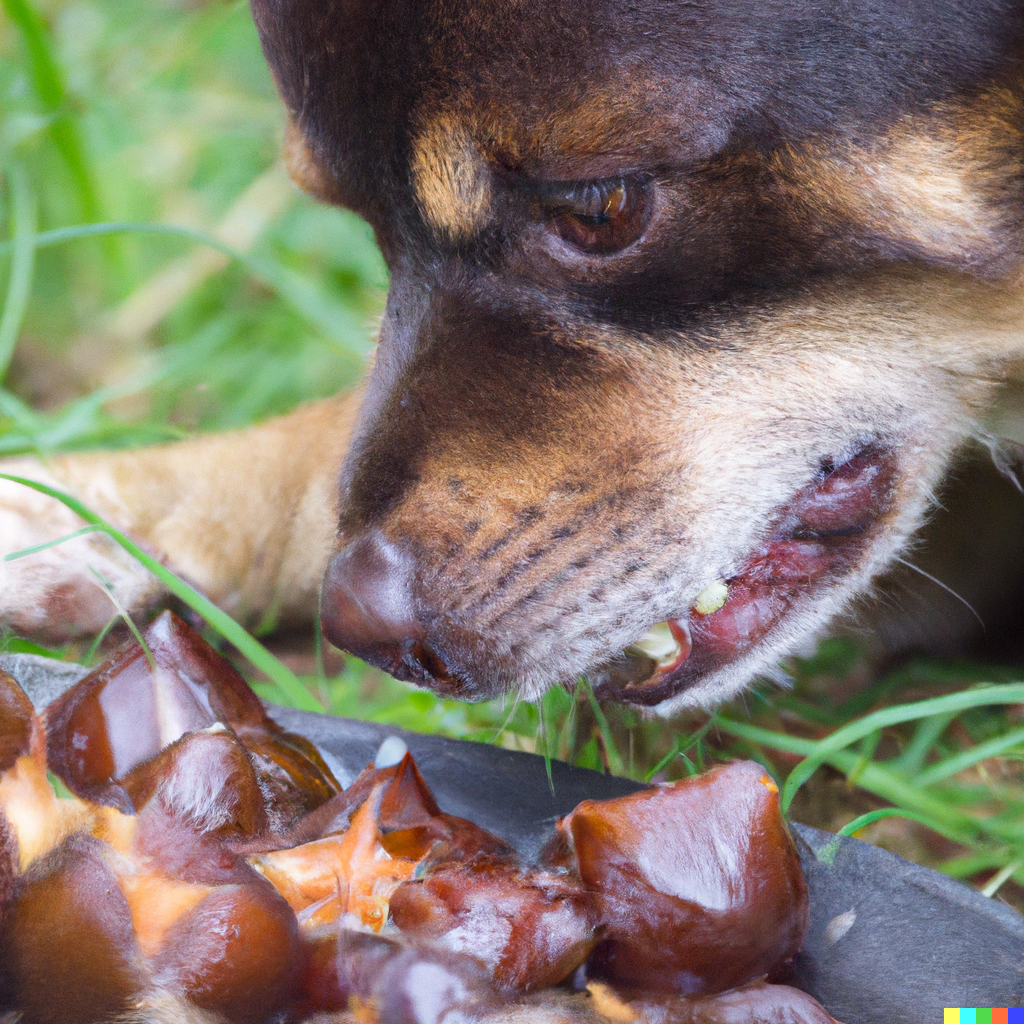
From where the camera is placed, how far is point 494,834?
1.29 metres

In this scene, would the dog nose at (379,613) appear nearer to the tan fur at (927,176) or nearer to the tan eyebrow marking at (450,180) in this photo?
the tan eyebrow marking at (450,180)

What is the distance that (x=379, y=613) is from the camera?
1.50 m

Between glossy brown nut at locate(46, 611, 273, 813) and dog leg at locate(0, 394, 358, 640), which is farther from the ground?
glossy brown nut at locate(46, 611, 273, 813)

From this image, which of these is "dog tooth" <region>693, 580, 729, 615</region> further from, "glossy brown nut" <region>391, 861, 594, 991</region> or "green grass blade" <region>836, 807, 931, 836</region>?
"glossy brown nut" <region>391, 861, 594, 991</region>

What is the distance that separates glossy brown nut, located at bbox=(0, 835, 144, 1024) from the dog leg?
97 cm

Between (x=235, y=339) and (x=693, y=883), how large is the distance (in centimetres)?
259

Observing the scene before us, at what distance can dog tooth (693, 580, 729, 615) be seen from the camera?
63.2 inches

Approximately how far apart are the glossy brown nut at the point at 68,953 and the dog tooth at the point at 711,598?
87 centimetres

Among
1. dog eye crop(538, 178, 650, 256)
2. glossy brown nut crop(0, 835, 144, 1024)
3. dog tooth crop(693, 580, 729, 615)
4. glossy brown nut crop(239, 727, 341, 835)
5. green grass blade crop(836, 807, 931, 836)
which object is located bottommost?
green grass blade crop(836, 807, 931, 836)

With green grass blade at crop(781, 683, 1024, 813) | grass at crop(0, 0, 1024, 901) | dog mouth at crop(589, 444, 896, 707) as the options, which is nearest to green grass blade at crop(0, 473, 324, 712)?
grass at crop(0, 0, 1024, 901)

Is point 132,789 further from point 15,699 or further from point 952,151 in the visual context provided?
point 952,151

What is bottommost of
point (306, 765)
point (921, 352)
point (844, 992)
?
point (844, 992)

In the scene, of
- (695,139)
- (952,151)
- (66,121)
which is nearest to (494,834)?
(695,139)

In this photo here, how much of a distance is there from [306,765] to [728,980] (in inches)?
20.4
